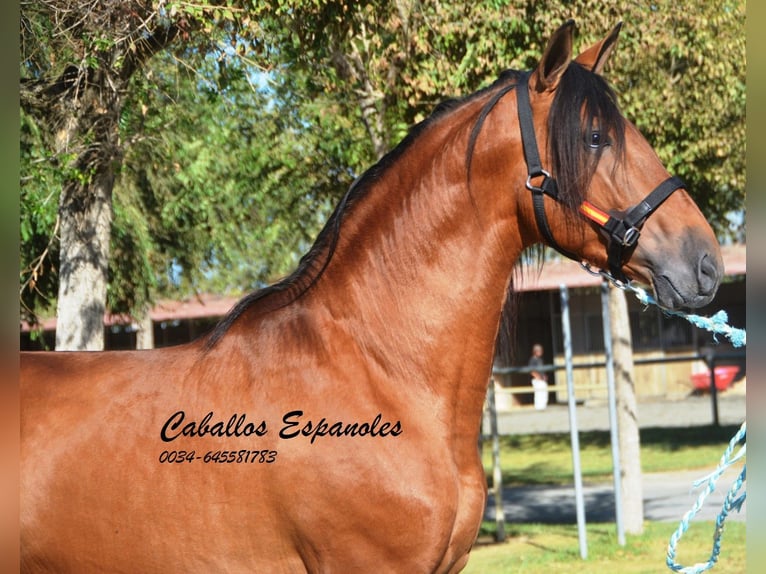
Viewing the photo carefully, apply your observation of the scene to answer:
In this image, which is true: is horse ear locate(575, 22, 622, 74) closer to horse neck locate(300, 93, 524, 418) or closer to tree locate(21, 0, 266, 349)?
horse neck locate(300, 93, 524, 418)

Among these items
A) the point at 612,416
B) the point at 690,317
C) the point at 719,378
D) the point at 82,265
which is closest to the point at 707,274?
the point at 690,317

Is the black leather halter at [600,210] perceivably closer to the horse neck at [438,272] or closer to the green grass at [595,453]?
the horse neck at [438,272]

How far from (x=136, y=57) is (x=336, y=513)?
12.9ft

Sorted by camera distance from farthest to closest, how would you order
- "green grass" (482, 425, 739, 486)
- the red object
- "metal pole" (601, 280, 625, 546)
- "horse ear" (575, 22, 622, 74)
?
the red object < "green grass" (482, 425, 739, 486) < "metal pole" (601, 280, 625, 546) < "horse ear" (575, 22, 622, 74)

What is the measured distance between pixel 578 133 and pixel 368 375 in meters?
1.09

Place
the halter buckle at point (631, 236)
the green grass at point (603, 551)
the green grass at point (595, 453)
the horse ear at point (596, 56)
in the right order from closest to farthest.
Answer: the halter buckle at point (631, 236)
the horse ear at point (596, 56)
the green grass at point (603, 551)
the green grass at point (595, 453)

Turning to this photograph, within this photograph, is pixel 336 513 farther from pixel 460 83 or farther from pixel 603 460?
pixel 603 460

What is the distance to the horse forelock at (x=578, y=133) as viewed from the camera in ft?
8.98

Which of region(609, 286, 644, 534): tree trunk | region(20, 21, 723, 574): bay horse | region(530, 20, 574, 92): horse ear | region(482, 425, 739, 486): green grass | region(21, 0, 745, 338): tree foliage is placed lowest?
region(482, 425, 739, 486): green grass

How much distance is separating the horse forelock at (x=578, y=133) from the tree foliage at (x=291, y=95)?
2.71 m

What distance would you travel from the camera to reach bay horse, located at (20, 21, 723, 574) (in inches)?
102

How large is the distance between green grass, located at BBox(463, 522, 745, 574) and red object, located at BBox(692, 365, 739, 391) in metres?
17.7

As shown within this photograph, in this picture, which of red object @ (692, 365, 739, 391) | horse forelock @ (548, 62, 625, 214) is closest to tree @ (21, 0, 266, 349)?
horse forelock @ (548, 62, 625, 214)

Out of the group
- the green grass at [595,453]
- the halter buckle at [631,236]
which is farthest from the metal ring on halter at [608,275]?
the green grass at [595,453]
